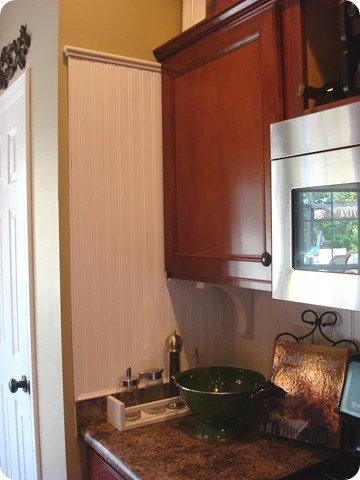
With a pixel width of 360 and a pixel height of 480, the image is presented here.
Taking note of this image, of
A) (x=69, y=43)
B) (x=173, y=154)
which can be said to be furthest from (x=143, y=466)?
(x=69, y=43)

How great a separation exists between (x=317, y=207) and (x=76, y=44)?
3.25 ft

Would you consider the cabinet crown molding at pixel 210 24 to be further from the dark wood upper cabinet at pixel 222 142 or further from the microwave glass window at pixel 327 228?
the microwave glass window at pixel 327 228

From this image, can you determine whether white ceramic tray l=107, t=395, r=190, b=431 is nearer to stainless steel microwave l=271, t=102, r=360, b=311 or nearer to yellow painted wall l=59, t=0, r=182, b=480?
yellow painted wall l=59, t=0, r=182, b=480

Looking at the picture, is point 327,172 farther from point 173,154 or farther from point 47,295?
point 47,295

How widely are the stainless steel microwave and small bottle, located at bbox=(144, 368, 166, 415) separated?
2.10 feet

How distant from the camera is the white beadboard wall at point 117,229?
1591 mm

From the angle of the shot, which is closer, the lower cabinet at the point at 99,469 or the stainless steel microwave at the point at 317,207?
the stainless steel microwave at the point at 317,207

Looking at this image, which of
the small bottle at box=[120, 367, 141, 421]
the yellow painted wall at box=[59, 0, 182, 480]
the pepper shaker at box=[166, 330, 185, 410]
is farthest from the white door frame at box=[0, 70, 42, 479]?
the pepper shaker at box=[166, 330, 185, 410]

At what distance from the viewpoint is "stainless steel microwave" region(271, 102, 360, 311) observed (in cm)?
102

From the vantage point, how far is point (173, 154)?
1.72 meters

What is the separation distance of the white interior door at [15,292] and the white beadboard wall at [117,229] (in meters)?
0.37

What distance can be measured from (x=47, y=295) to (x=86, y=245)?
0.25m

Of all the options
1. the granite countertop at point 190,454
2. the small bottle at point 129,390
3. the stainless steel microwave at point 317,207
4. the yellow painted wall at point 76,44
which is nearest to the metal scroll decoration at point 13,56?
the yellow painted wall at point 76,44

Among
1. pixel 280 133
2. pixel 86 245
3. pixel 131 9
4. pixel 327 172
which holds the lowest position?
pixel 86 245
